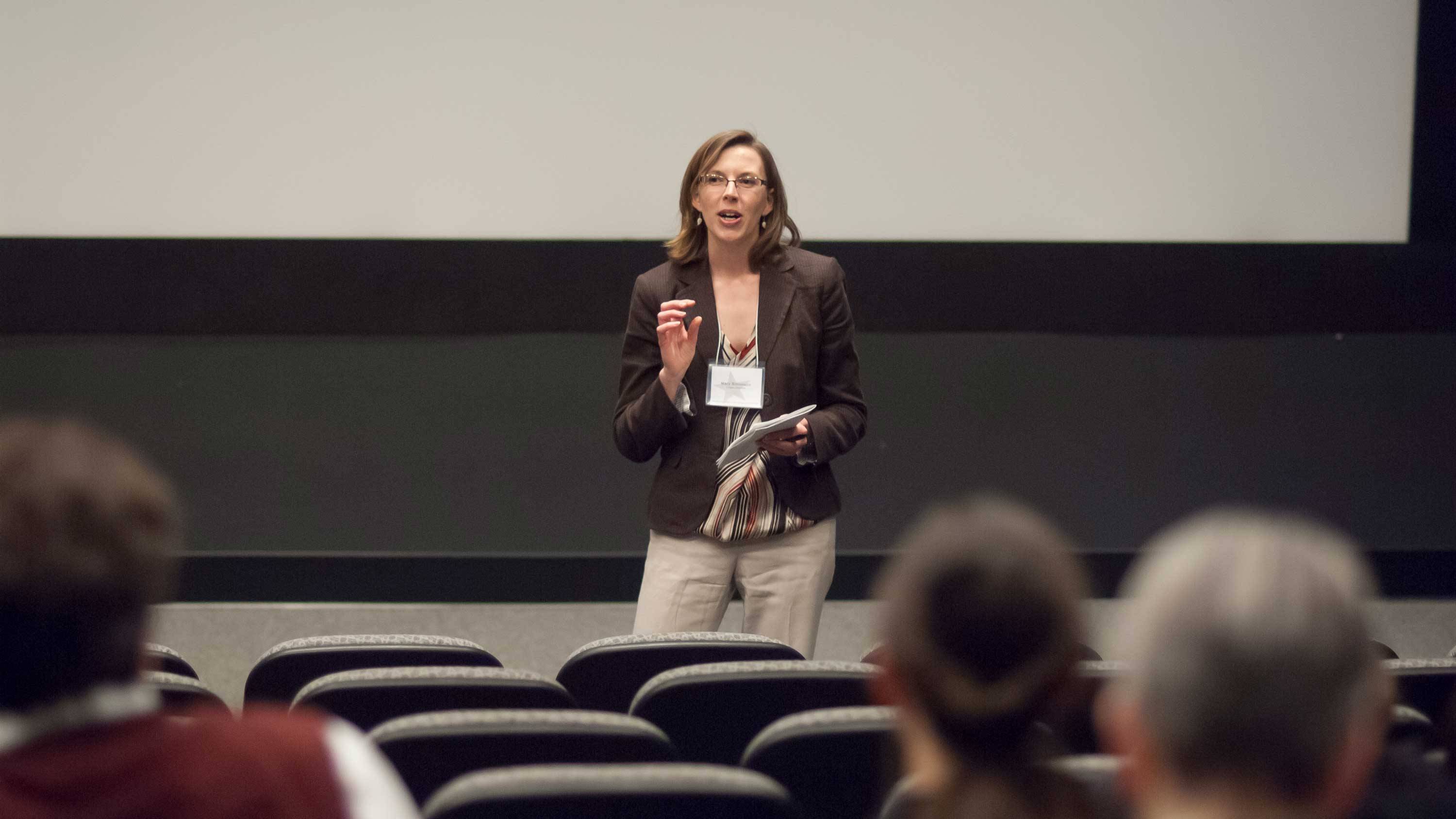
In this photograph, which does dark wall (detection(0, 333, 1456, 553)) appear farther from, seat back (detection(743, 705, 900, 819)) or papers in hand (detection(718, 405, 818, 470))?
seat back (detection(743, 705, 900, 819))

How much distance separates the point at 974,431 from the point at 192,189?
9.95ft

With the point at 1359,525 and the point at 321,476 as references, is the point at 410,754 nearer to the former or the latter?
the point at 321,476

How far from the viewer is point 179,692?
7.14ft

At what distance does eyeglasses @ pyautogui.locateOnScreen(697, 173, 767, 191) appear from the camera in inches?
128

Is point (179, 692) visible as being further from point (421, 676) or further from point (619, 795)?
point (619, 795)

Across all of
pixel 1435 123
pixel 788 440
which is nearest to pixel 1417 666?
pixel 788 440

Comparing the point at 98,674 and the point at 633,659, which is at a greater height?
the point at 98,674

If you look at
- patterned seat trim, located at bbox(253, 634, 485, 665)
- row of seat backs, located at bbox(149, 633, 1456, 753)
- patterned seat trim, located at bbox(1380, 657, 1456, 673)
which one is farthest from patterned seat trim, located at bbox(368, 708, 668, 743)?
patterned seat trim, located at bbox(1380, 657, 1456, 673)

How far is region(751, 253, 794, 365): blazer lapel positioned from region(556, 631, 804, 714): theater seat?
3.05ft

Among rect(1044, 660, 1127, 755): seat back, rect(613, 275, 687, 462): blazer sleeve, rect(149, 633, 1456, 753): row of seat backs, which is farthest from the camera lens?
rect(613, 275, 687, 462): blazer sleeve

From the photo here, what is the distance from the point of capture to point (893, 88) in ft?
18.1

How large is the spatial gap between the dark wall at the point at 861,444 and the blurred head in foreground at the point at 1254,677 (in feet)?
15.9

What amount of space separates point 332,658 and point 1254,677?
177cm

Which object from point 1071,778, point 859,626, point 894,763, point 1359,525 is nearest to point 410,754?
point 894,763
